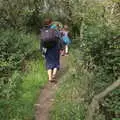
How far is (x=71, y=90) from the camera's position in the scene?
27.9 ft

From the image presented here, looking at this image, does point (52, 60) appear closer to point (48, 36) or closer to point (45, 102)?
point (48, 36)

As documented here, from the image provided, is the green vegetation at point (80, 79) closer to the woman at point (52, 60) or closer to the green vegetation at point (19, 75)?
the green vegetation at point (19, 75)

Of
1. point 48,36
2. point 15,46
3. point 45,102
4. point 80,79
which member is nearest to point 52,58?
point 48,36

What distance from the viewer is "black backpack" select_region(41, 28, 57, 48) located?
34.6 feet

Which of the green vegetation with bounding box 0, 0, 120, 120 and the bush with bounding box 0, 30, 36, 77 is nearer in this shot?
the green vegetation with bounding box 0, 0, 120, 120

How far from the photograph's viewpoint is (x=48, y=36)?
1055 centimetres

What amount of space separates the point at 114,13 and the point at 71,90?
219 inches

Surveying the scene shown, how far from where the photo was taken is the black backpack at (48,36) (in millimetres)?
10531

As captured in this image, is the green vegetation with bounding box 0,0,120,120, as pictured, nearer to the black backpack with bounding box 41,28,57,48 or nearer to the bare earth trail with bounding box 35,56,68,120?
the bare earth trail with bounding box 35,56,68,120

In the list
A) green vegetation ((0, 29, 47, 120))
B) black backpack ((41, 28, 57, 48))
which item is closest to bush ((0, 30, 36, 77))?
green vegetation ((0, 29, 47, 120))

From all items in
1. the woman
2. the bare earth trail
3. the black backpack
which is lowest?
the bare earth trail

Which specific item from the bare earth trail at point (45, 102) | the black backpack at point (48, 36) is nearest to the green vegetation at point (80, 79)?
the bare earth trail at point (45, 102)

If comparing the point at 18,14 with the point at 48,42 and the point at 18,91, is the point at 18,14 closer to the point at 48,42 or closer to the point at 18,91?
the point at 48,42

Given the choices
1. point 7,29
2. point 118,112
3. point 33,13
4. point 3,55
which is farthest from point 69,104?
point 33,13
